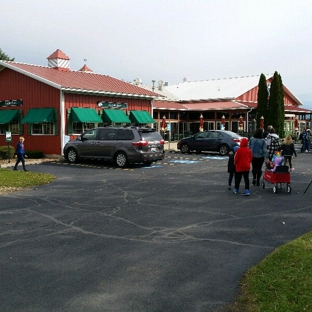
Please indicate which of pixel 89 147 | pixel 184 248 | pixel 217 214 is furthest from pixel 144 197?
pixel 89 147

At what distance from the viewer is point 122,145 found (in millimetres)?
19203

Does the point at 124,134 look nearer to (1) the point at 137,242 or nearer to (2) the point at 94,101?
(2) the point at 94,101

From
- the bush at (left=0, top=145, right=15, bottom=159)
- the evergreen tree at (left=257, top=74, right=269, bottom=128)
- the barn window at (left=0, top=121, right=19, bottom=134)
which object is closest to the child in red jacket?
the bush at (left=0, top=145, right=15, bottom=159)

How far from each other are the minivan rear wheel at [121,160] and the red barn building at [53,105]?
5.19 m

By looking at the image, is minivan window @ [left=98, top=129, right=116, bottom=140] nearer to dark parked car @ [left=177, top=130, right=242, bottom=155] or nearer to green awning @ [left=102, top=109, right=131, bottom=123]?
green awning @ [left=102, top=109, right=131, bottom=123]

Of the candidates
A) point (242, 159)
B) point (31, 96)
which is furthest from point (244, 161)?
point (31, 96)

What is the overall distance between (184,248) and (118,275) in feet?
5.07

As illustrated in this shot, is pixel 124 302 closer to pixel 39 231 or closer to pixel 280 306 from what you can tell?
pixel 280 306

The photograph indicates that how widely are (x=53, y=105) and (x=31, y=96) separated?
1827 mm

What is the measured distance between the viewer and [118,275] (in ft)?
18.4

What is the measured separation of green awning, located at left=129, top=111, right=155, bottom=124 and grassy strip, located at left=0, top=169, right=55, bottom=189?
11983 millimetres

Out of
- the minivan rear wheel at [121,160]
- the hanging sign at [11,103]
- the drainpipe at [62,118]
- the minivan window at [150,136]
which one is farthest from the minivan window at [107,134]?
the hanging sign at [11,103]

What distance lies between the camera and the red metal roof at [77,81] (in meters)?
23.9

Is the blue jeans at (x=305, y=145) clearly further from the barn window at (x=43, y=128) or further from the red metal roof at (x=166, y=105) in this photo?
the barn window at (x=43, y=128)
